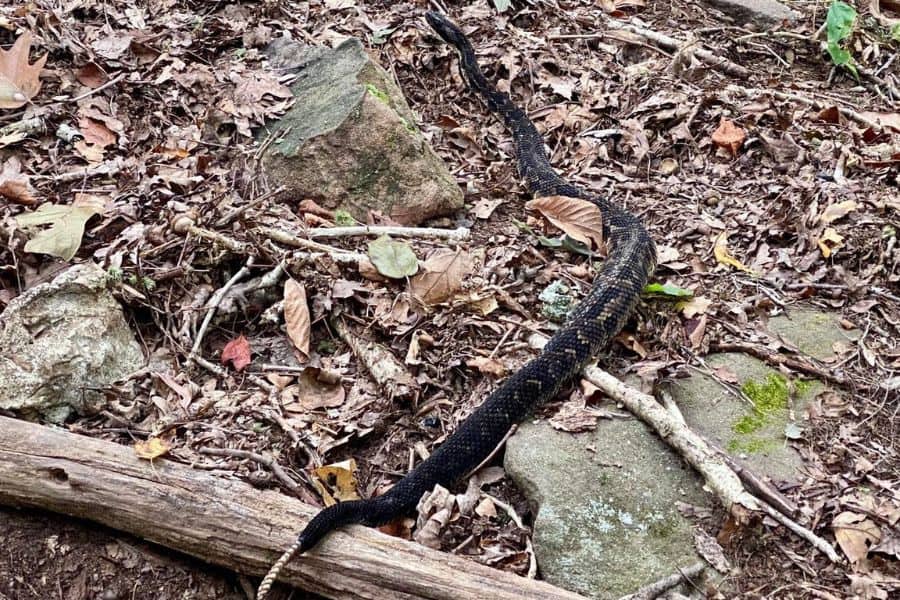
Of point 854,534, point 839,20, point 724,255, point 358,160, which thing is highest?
point 839,20

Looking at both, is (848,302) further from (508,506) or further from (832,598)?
(508,506)

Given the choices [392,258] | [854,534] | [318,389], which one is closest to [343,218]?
[392,258]

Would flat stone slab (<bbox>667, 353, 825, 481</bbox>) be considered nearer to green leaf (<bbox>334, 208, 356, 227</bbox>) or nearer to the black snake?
the black snake

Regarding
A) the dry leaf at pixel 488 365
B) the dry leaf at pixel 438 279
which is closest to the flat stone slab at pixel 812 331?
the dry leaf at pixel 488 365

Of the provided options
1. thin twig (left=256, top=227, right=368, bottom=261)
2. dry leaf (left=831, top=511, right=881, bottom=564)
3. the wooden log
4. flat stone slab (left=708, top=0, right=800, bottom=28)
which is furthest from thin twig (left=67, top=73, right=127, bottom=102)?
flat stone slab (left=708, top=0, right=800, bottom=28)

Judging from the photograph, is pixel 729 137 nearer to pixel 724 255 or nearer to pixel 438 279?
pixel 724 255

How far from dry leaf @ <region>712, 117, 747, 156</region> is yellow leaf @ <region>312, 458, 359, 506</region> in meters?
4.63

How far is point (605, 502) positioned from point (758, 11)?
687cm

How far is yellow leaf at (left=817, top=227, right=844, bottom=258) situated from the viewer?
5461 mm

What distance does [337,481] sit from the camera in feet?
12.9

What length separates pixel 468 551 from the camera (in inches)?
151

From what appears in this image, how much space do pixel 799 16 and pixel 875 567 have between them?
22.3 ft

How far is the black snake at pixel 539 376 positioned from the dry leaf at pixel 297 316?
3.63 ft

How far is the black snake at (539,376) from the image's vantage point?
3.62 metres
